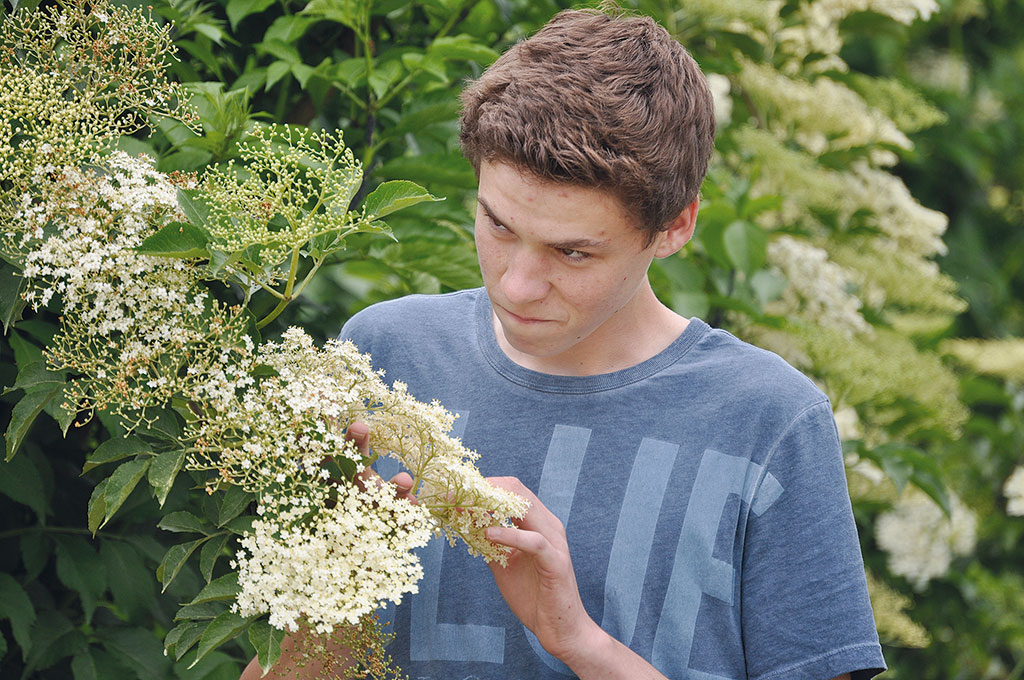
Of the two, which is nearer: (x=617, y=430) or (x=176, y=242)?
(x=176, y=242)

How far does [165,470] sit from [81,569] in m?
0.58

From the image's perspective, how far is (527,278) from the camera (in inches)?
43.1

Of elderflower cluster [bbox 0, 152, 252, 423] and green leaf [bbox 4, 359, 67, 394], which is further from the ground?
elderflower cluster [bbox 0, 152, 252, 423]

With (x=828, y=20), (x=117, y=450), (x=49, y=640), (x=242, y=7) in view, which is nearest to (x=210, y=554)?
(x=117, y=450)

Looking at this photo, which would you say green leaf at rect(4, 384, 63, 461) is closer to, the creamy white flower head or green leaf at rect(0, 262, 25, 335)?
green leaf at rect(0, 262, 25, 335)

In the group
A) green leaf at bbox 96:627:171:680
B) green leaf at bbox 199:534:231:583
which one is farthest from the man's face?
green leaf at bbox 96:627:171:680

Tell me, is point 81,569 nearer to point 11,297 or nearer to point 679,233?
point 11,297

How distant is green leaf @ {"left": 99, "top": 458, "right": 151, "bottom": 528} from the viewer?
3.05 ft

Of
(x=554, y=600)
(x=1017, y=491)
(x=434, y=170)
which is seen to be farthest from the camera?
(x=1017, y=491)

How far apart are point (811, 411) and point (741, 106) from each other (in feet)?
5.76

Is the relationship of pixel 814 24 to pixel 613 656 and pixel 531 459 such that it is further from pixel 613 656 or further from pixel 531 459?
pixel 613 656

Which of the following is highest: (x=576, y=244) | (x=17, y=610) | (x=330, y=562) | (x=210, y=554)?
(x=576, y=244)

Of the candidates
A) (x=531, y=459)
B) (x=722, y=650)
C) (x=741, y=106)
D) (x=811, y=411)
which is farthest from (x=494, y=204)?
(x=741, y=106)

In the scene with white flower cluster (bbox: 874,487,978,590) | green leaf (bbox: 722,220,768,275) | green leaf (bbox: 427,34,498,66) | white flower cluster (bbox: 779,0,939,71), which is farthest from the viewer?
white flower cluster (bbox: 874,487,978,590)
